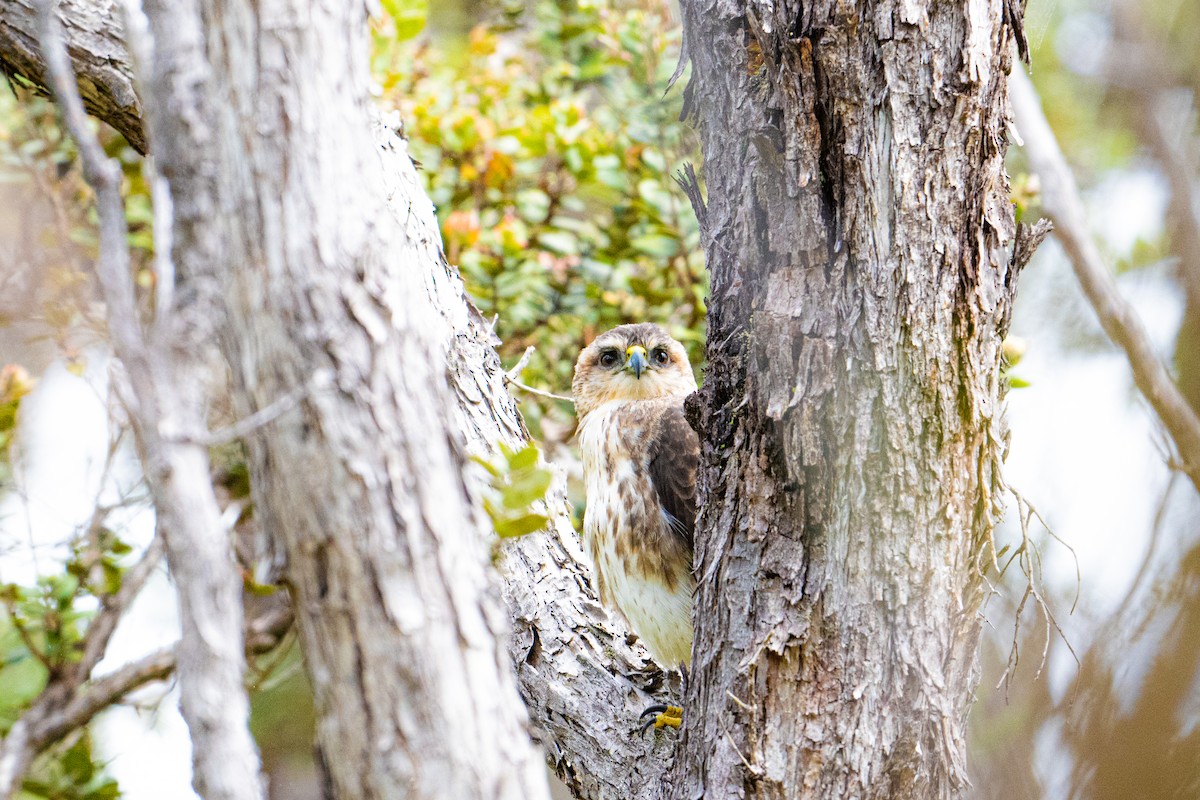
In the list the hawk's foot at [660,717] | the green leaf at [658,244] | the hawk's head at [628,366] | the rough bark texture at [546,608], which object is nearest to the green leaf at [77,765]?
the rough bark texture at [546,608]

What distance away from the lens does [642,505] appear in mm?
3342

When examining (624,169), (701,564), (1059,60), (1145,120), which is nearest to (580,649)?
(701,564)

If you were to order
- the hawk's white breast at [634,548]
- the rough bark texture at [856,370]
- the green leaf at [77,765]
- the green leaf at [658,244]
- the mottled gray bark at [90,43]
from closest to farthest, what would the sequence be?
the rough bark texture at [856,370] → the green leaf at [77,765] → the mottled gray bark at [90,43] → the hawk's white breast at [634,548] → the green leaf at [658,244]

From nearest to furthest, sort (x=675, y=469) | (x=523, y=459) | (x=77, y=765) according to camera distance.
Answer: (x=523, y=459) → (x=77, y=765) → (x=675, y=469)

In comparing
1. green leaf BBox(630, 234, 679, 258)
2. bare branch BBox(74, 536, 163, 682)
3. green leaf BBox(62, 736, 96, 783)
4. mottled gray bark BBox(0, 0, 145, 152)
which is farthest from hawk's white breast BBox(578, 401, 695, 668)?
mottled gray bark BBox(0, 0, 145, 152)

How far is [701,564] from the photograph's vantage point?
214cm

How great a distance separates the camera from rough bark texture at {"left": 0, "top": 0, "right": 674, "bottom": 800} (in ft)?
8.58

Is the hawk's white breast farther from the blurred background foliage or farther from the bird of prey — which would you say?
the blurred background foliage

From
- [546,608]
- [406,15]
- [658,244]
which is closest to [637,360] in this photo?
[658,244]

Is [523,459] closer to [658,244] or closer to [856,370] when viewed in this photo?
[856,370]

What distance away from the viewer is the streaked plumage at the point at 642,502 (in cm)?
325

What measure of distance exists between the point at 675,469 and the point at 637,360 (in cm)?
65

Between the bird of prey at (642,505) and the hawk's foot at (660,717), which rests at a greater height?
the bird of prey at (642,505)

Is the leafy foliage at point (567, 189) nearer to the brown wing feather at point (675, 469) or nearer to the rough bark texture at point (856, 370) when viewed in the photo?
the brown wing feather at point (675, 469)
